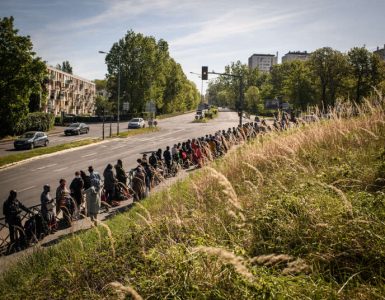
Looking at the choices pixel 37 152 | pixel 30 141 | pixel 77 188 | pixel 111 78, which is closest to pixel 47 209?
pixel 77 188

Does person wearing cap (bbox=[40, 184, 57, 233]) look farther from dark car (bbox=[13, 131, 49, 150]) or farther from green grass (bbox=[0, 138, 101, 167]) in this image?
dark car (bbox=[13, 131, 49, 150])

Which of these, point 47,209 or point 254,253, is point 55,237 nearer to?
point 47,209

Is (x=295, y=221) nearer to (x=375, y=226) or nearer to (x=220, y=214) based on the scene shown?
(x=375, y=226)

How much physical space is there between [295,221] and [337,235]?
64cm

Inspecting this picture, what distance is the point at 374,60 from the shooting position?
45.1 metres

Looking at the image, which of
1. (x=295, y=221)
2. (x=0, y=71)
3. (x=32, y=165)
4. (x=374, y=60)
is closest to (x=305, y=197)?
(x=295, y=221)

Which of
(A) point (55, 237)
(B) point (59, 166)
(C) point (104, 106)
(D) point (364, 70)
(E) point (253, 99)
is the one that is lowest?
(A) point (55, 237)

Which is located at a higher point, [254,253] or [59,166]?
[254,253]

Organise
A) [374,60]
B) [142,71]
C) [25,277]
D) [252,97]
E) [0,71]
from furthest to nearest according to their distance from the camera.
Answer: [252,97]
[142,71]
[374,60]
[0,71]
[25,277]

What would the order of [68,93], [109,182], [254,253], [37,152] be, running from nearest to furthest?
1. [254,253]
2. [109,182]
3. [37,152]
4. [68,93]

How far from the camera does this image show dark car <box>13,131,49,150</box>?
28.2 metres

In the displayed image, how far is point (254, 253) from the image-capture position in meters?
4.16

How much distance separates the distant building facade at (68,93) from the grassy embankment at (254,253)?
71.9 m

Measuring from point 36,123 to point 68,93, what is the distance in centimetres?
4984
